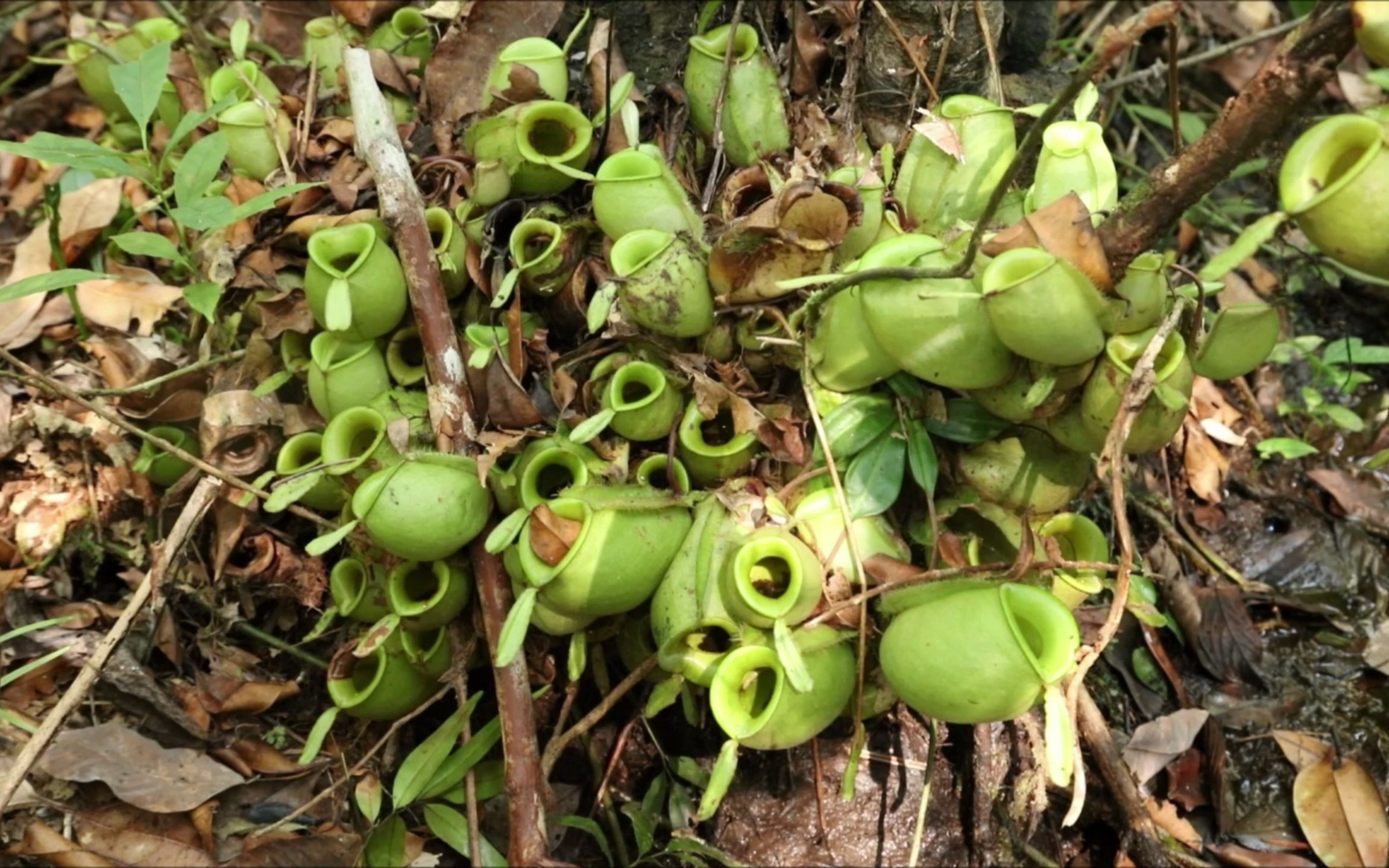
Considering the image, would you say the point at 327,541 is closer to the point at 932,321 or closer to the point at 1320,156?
the point at 932,321

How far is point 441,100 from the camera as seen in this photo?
2.60 m

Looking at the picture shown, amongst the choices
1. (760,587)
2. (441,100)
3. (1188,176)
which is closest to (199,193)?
(441,100)

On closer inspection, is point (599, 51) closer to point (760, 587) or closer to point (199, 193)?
point (199, 193)

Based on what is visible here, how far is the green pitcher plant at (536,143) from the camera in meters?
2.29

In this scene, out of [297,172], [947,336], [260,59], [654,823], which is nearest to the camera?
[947,336]

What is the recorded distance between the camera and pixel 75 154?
2143 mm

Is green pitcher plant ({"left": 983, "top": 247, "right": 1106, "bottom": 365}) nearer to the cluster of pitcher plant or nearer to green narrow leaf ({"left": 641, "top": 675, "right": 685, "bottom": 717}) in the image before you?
the cluster of pitcher plant

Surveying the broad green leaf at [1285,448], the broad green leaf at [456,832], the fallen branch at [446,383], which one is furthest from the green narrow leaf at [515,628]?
the broad green leaf at [1285,448]

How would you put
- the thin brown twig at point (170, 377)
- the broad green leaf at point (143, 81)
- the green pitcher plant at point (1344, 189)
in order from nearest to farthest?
the green pitcher plant at point (1344, 189) → the broad green leaf at point (143, 81) → the thin brown twig at point (170, 377)

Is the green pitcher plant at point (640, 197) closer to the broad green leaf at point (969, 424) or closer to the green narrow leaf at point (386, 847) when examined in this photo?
the broad green leaf at point (969, 424)

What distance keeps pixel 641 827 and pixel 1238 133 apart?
5.79 feet

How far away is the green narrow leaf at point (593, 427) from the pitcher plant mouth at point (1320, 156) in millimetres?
1214

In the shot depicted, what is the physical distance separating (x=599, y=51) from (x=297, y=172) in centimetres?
86

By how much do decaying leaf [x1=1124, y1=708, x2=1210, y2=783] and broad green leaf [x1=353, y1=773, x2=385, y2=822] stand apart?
1784 mm
